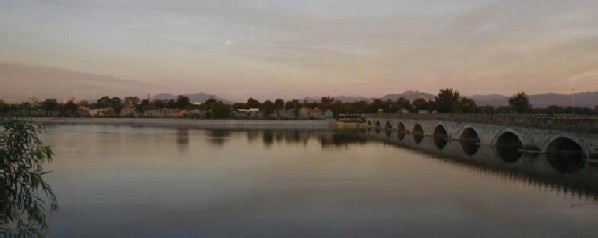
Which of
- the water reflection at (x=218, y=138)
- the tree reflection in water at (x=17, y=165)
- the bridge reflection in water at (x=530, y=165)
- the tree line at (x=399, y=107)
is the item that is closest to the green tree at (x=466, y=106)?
the tree line at (x=399, y=107)

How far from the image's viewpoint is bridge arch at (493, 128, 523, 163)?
3618 centimetres

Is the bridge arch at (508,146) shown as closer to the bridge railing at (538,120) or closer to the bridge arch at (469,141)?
the bridge railing at (538,120)

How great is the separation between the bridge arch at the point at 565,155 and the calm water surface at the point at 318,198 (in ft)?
3.50

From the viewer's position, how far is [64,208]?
60.0 ft

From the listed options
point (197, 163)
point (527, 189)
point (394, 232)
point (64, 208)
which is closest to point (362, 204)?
point (394, 232)

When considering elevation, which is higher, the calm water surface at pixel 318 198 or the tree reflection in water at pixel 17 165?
the tree reflection in water at pixel 17 165

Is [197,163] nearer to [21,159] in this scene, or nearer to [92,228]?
[92,228]

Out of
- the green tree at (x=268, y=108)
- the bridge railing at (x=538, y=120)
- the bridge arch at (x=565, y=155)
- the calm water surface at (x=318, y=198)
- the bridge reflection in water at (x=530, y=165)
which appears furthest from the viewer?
the green tree at (x=268, y=108)

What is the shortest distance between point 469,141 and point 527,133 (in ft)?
47.2

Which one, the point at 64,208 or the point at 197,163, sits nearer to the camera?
the point at 64,208

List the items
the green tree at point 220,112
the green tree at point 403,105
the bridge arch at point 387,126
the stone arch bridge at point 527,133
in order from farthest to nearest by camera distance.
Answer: the green tree at point 403,105, the green tree at point 220,112, the bridge arch at point 387,126, the stone arch bridge at point 527,133

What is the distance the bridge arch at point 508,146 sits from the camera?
36181 millimetres

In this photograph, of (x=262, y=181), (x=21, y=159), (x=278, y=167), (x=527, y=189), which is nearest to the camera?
(x=21, y=159)

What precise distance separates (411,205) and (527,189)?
7342 millimetres
